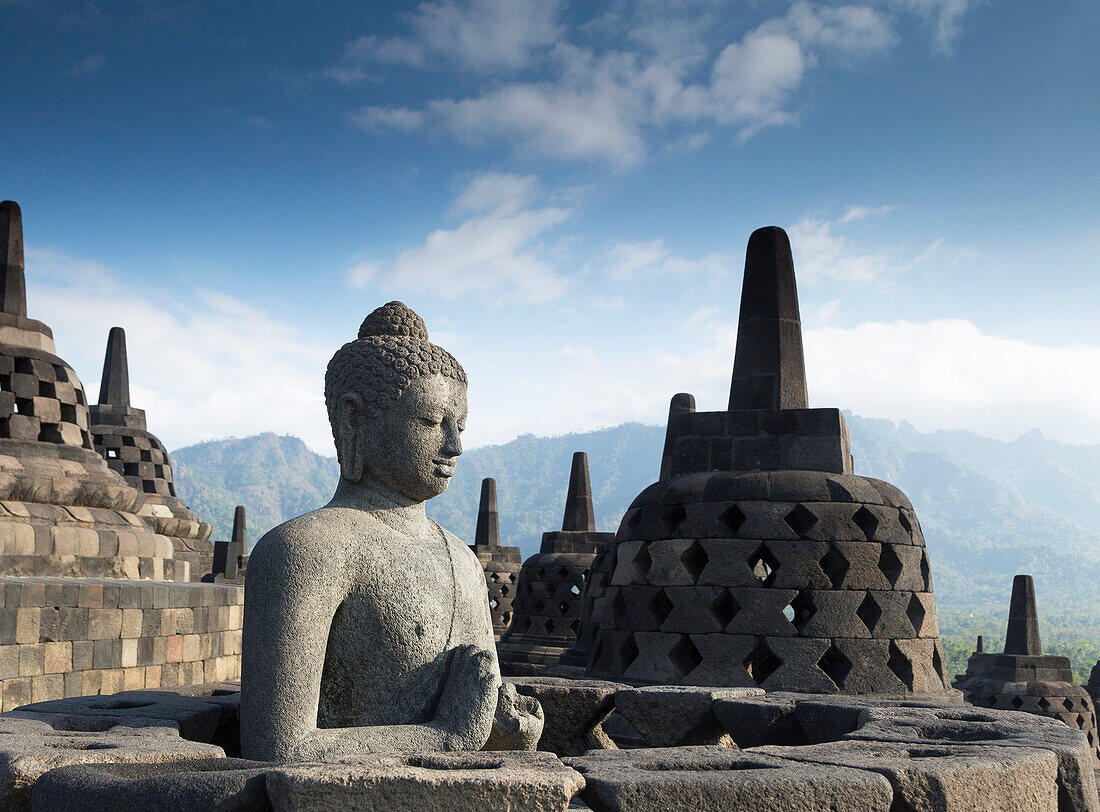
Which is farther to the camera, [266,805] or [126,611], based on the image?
[126,611]

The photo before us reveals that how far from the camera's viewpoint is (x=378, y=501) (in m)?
3.39

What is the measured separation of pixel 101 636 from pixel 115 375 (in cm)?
1269

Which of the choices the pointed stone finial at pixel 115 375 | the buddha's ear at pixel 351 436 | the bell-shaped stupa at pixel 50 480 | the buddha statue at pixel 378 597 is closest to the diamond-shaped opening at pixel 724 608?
the buddha statue at pixel 378 597

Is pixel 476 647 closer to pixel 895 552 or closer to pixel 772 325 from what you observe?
pixel 895 552

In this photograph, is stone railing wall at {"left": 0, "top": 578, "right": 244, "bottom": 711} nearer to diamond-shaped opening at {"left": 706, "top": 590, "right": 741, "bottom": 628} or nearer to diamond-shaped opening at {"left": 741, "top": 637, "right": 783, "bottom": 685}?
diamond-shaped opening at {"left": 706, "top": 590, "right": 741, "bottom": 628}

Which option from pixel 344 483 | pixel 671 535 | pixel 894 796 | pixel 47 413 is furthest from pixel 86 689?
pixel 894 796

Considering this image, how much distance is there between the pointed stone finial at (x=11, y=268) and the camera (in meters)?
10.5

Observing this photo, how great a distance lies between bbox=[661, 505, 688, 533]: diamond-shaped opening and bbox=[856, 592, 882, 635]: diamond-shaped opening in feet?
4.07

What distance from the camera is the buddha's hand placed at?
2984 millimetres

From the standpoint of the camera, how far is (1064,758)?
3090 mm

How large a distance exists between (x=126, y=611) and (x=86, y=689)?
66 centimetres

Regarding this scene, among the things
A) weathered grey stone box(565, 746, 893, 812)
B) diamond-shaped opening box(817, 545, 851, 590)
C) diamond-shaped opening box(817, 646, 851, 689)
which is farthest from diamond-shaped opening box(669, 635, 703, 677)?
weathered grey stone box(565, 746, 893, 812)

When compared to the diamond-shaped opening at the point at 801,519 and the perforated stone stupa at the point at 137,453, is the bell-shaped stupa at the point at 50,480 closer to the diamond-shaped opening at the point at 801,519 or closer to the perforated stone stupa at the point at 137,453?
the perforated stone stupa at the point at 137,453

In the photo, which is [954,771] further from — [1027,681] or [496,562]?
[496,562]
